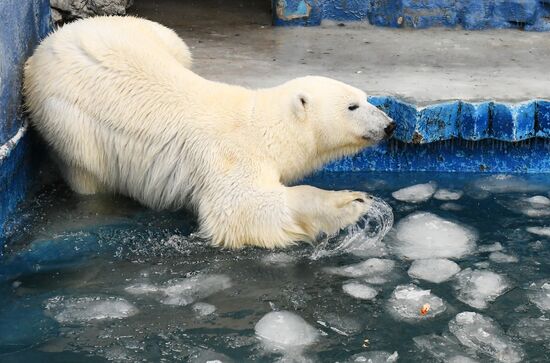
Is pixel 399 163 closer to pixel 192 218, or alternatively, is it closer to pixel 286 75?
pixel 286 75

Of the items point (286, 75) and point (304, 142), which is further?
point (286, 75)

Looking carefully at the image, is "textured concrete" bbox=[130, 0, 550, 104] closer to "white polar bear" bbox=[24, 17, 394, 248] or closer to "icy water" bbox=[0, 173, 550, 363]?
"icy water" bbox=[0, 173, 550, 363]

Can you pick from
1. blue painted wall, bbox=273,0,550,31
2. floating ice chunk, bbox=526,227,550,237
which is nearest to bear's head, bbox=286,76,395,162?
floating ice chunk, bbox=526,227,550,237

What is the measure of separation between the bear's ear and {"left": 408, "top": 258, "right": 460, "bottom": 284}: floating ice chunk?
0.84 metres

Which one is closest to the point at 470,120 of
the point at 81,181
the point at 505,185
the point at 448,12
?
the point at 505,185

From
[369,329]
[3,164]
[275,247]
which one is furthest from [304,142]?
[3,164]

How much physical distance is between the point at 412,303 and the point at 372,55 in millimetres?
2554

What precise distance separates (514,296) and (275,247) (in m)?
1.07

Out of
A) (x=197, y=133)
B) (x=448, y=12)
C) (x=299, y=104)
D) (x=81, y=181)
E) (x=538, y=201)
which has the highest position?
(x=448, y=12)

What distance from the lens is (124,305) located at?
3916mm

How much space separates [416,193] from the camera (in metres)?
5.14

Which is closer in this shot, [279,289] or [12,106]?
[279,289]

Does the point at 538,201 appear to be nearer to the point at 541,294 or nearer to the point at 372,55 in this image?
the point at 541,294

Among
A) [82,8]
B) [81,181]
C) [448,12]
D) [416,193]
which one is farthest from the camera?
[448,12]
